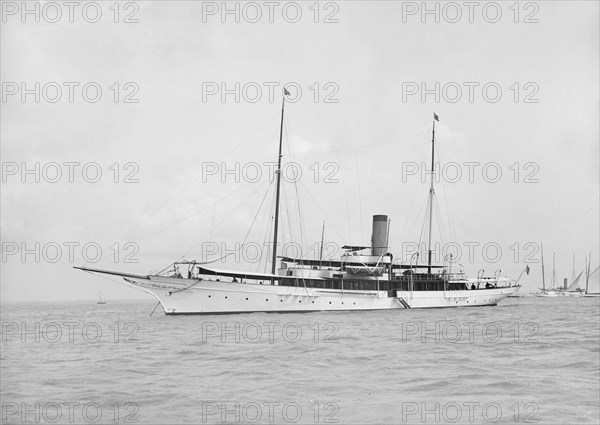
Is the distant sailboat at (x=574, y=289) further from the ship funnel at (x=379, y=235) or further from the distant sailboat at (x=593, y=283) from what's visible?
the ship funnel at (x=379, y=235)

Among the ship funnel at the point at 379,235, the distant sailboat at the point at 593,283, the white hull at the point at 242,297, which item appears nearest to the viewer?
the white hull at the point at 242,297

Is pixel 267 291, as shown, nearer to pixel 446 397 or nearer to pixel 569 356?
pixel 569 356

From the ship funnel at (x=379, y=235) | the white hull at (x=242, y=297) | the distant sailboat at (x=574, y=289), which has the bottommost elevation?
the distant sailboat at (x=574, y=289)

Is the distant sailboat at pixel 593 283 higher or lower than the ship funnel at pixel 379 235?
lower

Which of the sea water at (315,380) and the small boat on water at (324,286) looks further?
the small boat on water at (324,286)

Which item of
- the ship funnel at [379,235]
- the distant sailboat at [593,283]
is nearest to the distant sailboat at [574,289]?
the distant sailboat at [593,283]

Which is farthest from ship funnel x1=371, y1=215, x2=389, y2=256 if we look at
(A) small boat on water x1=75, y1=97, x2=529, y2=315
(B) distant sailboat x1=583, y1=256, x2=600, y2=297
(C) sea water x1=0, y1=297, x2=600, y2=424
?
(B) distant sailboat x1=583, y1=256, x2=600, y2=297

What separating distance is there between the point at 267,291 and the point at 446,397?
29.5m

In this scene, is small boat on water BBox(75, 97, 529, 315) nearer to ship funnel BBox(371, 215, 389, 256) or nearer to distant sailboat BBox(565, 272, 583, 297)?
ship funnel BBox(371, 215, 389, 256)

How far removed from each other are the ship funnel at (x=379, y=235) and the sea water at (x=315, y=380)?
24.1 metres

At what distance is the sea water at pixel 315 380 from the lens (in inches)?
432

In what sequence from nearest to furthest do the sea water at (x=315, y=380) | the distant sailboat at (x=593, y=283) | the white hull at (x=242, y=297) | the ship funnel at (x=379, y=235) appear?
1. the sea water at (x=315, y=380)
2. the white hull at (x=242, y=297)
3. the ship funnel at (x=379, y=235)
4. the distant sailboat at (x=593, y=283)

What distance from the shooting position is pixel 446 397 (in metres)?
12.2

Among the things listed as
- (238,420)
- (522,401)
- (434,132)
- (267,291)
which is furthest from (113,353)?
(434,132)
